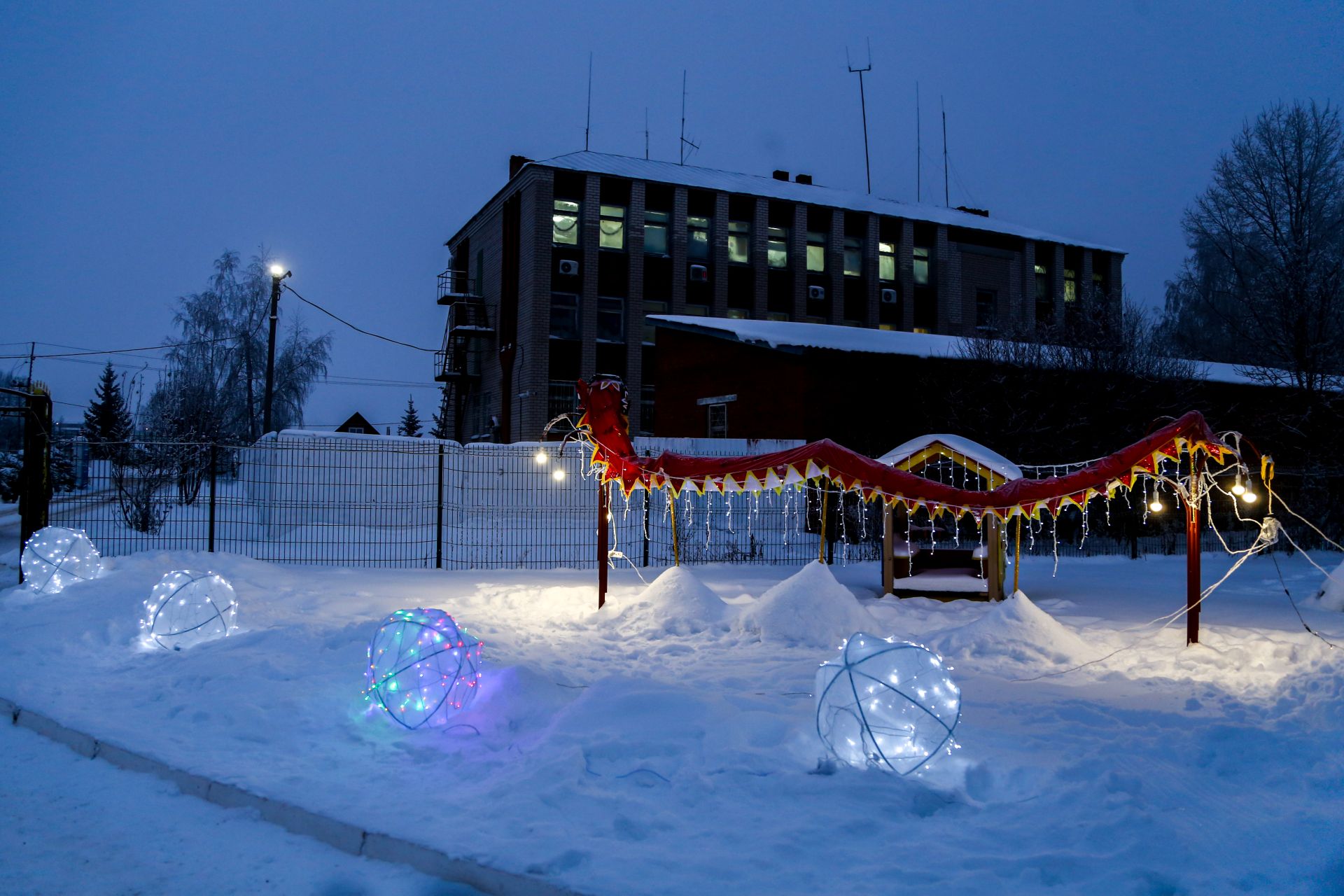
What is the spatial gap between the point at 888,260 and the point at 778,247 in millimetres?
5578

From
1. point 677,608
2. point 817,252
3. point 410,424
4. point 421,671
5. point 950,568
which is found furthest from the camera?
point 410,424

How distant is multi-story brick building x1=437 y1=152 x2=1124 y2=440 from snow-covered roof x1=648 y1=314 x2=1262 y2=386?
15.6 ft

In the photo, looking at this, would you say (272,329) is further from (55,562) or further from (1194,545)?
(1194,545)

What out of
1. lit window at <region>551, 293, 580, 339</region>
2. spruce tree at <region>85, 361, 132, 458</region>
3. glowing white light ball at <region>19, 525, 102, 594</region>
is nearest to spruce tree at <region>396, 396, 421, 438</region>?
spruce tree at <region>85, 361, 132, 458</region>

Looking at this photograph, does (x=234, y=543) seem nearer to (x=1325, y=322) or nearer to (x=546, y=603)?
(x=546, y=603)

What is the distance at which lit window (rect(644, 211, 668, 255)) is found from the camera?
33.7 metres

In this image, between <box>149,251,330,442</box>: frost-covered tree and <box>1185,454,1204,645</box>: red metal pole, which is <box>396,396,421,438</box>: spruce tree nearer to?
<box>149,251,330,442</box>: frost-covered tree

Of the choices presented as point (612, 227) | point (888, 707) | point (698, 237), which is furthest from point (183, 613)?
point (698, 237)

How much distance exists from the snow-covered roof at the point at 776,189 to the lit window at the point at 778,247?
1386 mm

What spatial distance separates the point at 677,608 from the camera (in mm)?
9625

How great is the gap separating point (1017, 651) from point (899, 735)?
3917mm

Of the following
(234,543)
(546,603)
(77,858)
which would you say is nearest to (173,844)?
(77,858)

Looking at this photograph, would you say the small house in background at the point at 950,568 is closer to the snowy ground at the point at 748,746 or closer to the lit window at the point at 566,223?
the snowy ground at the point at 748,746

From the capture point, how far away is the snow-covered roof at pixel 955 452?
11812 millimetres
